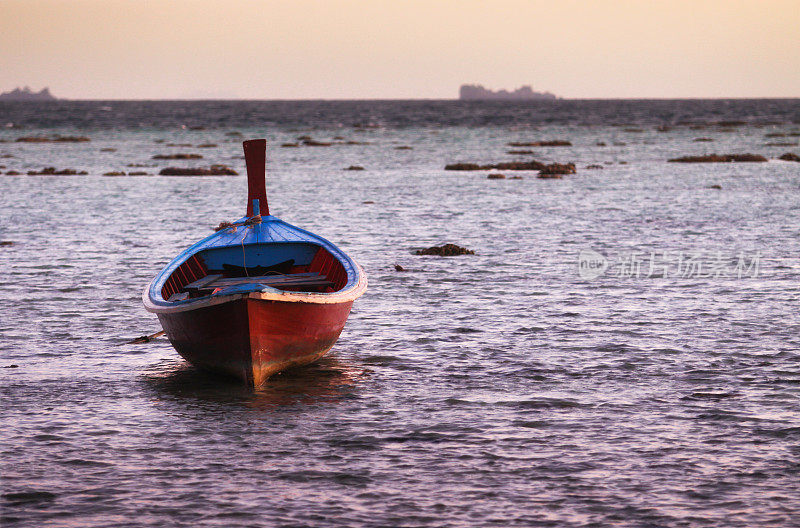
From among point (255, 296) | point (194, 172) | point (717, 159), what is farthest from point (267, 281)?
point (717, 159)

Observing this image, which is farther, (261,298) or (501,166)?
(501,166)

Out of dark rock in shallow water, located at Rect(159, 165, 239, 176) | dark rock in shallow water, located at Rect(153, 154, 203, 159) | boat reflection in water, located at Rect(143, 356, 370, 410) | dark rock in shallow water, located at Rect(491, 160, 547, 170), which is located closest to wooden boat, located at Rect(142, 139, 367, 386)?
boat reflection in water, located at Rect(143, 356, 370, 410)

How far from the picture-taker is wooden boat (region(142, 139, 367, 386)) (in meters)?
12.0

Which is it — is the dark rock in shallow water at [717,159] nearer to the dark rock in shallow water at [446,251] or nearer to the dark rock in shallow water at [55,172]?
the dark rock in shallow water at [55,172]

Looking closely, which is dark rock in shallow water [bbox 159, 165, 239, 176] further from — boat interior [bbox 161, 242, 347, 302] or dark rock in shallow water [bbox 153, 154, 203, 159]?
boat interior [bbox 161, 242, 347, 302]

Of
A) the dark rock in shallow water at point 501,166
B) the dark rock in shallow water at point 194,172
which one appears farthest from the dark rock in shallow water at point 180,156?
the dark rock in shallow water at point 501,166

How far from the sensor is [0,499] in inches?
356

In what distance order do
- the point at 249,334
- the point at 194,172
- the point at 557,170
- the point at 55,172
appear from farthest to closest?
the point at 194,172 < the point at 55,172 < the point at 557,170 < the point at 249,334

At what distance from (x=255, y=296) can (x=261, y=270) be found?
12.9 ft

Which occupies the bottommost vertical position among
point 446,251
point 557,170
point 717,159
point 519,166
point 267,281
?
point 446,251

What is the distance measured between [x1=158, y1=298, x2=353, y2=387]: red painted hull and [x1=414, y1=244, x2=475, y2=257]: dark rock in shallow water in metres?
10.9

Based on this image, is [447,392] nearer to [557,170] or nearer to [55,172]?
[557,170]

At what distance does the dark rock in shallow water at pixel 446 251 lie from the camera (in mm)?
24031

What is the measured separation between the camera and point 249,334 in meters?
11.9
